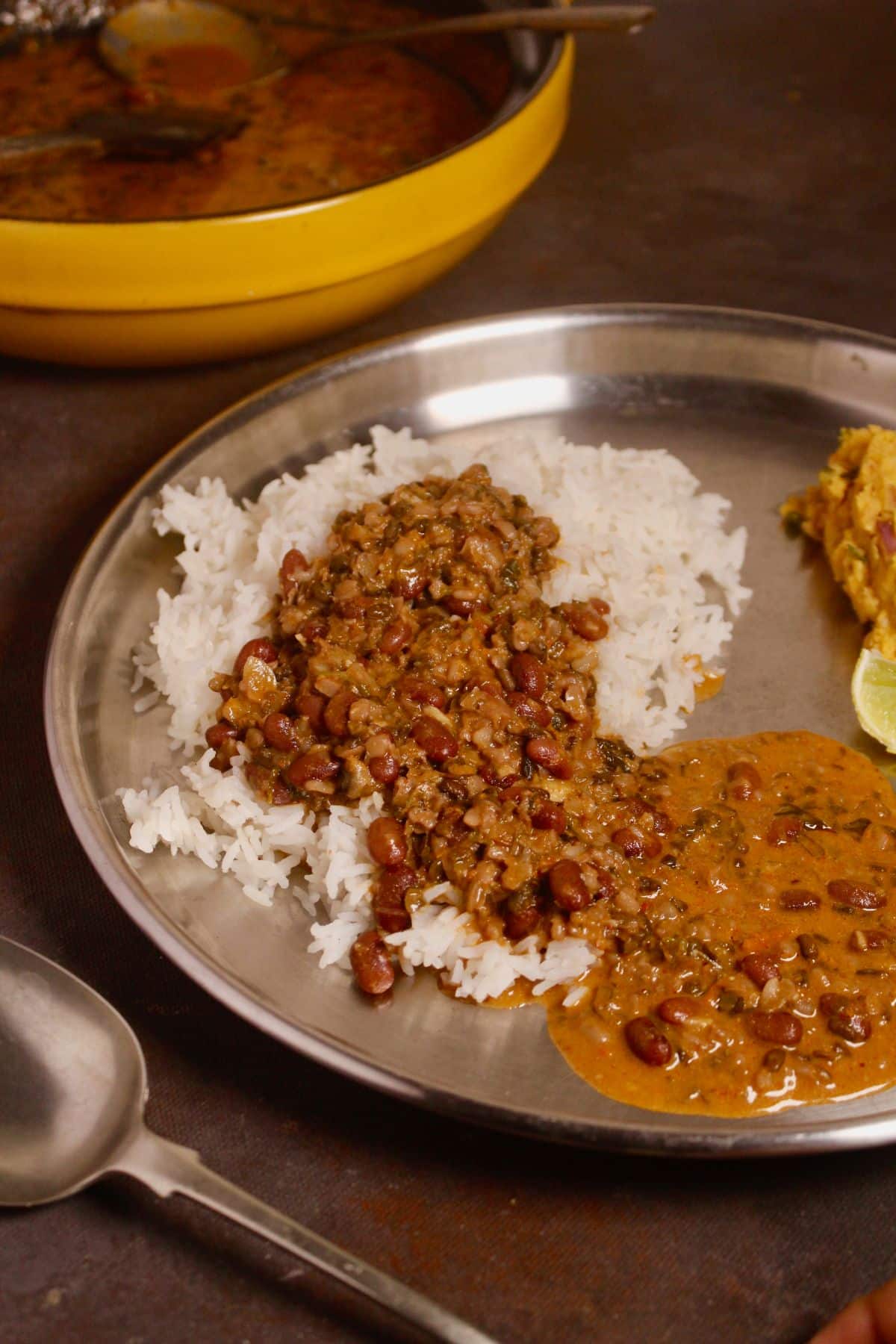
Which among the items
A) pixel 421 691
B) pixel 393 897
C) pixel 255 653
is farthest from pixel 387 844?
pixel 255 653

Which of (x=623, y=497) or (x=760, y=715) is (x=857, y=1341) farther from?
(x=623, y=497)

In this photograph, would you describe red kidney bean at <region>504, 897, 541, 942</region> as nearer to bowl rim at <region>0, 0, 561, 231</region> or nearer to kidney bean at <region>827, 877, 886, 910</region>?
kidney bean at <region>827, 877, 886, 910</region>

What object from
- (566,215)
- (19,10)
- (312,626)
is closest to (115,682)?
(312,626)

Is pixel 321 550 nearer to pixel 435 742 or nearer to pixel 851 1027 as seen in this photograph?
pixel 435 742

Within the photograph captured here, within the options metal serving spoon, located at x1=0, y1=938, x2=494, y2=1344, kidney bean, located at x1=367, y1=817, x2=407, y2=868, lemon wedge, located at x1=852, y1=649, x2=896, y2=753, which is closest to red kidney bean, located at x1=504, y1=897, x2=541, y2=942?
kidney bean, located at x1=367, y1=817, x2=407, y2=868

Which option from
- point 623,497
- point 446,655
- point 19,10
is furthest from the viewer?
point 19,10

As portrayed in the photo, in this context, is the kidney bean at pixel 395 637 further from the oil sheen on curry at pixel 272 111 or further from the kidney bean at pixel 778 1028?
the oil sheen on curry at pixel 272 111
